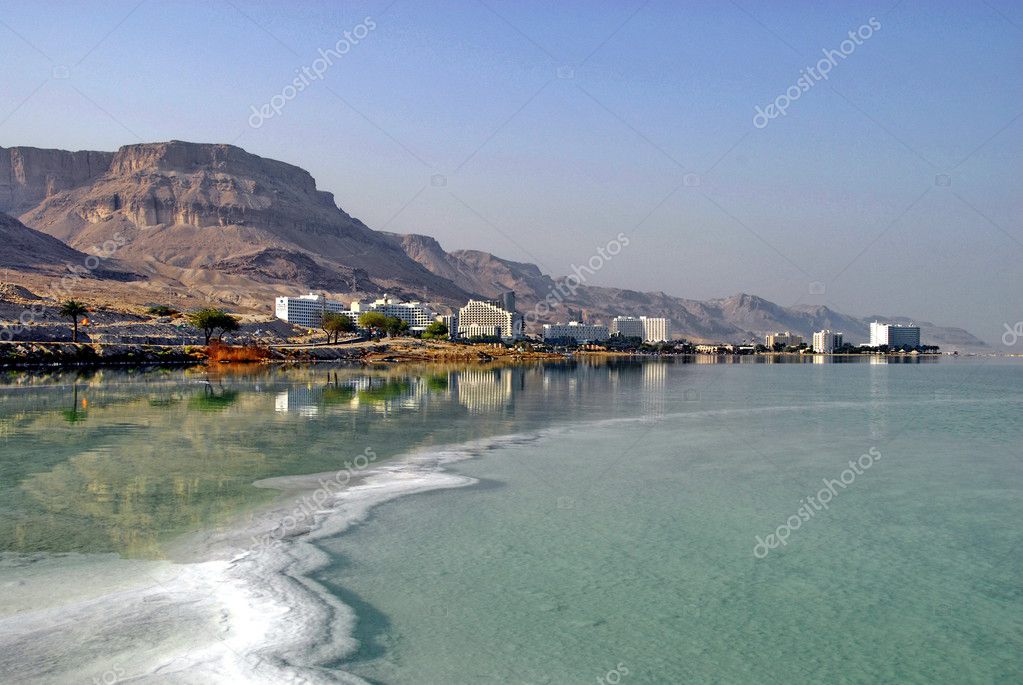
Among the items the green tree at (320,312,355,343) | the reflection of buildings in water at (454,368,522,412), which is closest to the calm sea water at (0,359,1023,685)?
the reflection of buildings in water at (454,368,522,412)

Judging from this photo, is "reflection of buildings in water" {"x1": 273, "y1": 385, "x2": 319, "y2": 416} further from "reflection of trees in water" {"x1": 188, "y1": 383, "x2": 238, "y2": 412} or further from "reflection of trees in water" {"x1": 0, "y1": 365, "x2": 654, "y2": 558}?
"reflection of trees in water" {"x1": 188, "y1": 383, "x2": 238, "y2": 412}

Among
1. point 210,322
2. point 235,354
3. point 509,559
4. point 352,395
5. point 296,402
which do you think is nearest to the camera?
point 509,559

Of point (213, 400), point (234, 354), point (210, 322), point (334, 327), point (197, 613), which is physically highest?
point (334, 327)

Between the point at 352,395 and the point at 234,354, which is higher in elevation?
the point at 234,354

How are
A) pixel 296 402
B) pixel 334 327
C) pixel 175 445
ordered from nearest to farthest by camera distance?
pixel 175 445 → pixel 296 402 → pixel 334 327

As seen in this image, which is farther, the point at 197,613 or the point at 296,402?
the point at 296,402

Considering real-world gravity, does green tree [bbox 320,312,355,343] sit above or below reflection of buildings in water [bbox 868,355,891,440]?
above

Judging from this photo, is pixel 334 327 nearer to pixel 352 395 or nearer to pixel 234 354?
pixel 234 354

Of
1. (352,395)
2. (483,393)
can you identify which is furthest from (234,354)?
(483,393)
